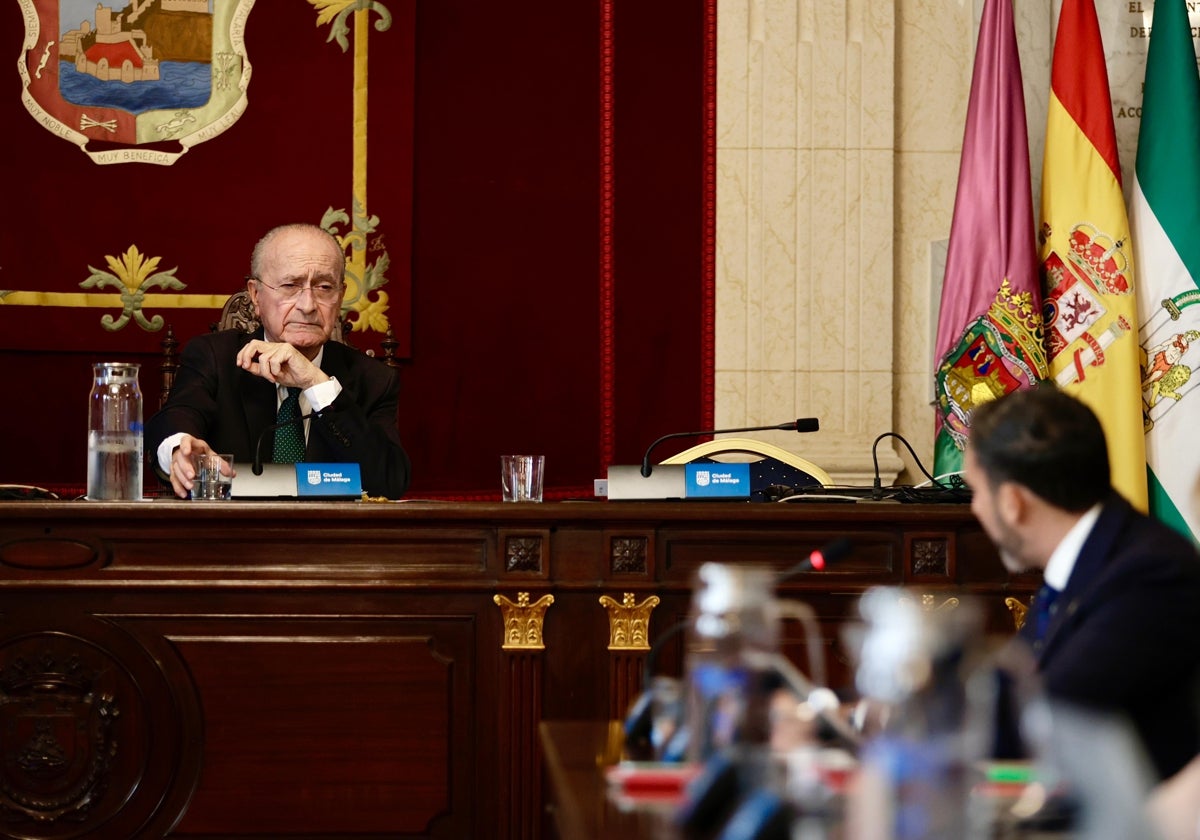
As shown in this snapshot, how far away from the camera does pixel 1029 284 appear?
458cm

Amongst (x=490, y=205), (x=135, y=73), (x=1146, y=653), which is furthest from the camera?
(x=490, y=205)

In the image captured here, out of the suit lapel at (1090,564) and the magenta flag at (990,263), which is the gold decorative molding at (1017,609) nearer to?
the suit lapel at (1090,564)

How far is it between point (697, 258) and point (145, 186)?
1928 mm

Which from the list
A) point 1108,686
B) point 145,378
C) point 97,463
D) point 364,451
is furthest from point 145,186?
point 1108,686

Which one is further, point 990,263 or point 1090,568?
point 990,263

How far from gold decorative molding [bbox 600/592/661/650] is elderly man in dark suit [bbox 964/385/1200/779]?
113 cm

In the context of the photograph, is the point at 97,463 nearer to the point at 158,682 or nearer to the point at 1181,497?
the point at 158,682

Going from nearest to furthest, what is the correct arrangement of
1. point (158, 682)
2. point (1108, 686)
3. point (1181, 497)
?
1. point (1108, 686)
2. point (158, 682)
3. point (1181, 497)

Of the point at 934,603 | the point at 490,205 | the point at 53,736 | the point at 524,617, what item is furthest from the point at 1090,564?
the point at 490,205

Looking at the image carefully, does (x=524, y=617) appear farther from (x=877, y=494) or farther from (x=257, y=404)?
(x=257, y=404)

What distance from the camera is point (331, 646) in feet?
9.61

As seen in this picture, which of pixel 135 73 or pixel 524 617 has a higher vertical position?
pixel 135 73

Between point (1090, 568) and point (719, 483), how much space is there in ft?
4.88

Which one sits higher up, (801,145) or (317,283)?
(801,145)
